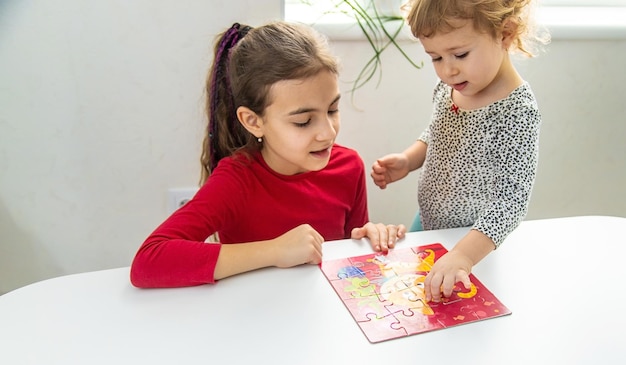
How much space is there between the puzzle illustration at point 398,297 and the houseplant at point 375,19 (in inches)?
28.8

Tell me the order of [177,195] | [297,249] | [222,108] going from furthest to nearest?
[177,195], [222,108], [297,249]

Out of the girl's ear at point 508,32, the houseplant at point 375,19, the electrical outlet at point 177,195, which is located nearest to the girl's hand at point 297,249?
the girl's ear at point 508,32

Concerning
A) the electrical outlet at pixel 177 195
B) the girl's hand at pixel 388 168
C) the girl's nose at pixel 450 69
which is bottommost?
the electrical outlet at pixel 177 195

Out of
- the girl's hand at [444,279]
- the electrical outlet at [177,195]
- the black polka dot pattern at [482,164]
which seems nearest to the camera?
the girl's hand at [444,279]

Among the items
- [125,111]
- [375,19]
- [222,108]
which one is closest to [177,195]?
[125,111]

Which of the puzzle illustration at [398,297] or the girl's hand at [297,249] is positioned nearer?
the puzzle illustration at [398,297]

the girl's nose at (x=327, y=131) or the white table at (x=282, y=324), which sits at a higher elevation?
the girl's nose at (x=327, y=131)

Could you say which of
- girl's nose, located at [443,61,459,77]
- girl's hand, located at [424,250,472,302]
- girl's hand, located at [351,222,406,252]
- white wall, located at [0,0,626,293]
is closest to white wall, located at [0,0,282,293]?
white wall, located at [0,0,626,293]

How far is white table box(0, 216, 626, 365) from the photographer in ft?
2.09

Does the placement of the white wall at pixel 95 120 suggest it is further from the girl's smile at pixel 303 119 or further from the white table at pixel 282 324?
the white table at pixel 282 324

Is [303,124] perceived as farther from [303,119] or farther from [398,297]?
[398,297]

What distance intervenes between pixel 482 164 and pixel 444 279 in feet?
1.11

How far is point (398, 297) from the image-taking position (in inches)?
29.8

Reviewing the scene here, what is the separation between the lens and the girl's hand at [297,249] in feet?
2.65
